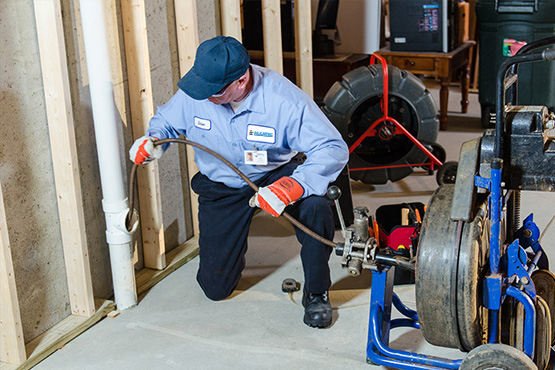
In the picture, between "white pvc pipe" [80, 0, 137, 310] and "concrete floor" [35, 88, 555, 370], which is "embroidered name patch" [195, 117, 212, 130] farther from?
"concrete floor" [35, 88, 555, 370]

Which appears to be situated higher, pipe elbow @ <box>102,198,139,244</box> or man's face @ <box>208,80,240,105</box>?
man's face @ <box>208,80,240,105</box>

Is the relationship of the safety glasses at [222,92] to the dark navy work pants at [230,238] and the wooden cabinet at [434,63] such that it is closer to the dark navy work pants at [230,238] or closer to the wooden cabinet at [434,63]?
the dark navy work pants at [230,238]

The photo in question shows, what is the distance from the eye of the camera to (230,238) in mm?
2904

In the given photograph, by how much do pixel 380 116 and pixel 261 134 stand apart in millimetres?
1576

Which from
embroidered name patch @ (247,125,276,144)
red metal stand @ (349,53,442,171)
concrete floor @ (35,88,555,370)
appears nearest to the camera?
concrete floor @ (35,88,555,370)

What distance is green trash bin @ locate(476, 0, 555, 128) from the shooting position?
16.2 feet

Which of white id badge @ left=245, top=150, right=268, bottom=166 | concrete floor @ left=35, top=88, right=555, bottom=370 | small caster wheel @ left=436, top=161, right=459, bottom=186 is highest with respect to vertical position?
white id badge @ left=245, top=150, right=268, bottom=166

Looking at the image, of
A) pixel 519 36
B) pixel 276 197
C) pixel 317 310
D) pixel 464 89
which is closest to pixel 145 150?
pixel 276 197

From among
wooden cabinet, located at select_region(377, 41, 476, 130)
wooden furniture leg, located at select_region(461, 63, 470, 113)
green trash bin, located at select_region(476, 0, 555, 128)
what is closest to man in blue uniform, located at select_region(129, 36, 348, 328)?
wooden cabinet, located at select_region(377, 41, 476, 130)

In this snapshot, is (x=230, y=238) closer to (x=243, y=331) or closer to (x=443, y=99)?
(x=243, y=331)

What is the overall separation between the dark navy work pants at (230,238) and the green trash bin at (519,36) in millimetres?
2848

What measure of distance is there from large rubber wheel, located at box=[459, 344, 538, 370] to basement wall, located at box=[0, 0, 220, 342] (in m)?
1.58

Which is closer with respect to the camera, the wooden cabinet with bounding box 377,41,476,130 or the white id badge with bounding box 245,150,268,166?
the white id badge with bounding box 245,150,268,166

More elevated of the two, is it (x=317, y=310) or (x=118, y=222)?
(x=118, y=222)
